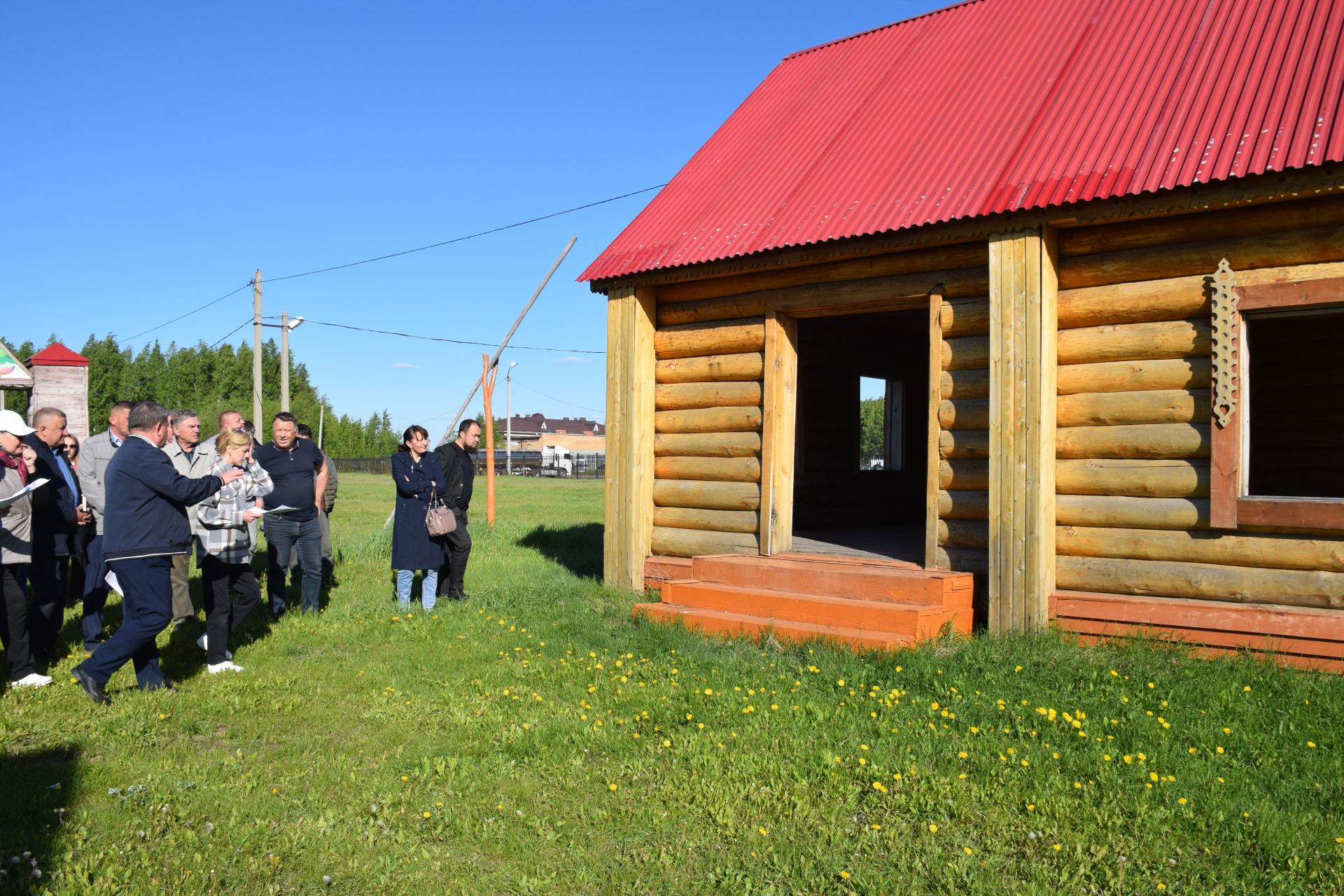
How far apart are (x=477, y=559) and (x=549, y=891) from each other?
9.53m

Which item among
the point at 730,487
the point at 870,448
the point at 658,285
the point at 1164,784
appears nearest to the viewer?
the point at 1164,784

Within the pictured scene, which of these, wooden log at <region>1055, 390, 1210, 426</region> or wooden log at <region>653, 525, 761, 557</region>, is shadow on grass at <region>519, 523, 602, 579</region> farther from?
wooden log at <region>1055, 390, 1210, 426</region>

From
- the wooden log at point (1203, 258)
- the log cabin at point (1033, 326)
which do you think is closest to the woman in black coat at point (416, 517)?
the log cabin at point (1033, 326)

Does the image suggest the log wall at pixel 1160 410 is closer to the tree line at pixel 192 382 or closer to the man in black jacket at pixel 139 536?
the man in black jacket at pixel 139 536

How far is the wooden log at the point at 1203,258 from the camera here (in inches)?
259

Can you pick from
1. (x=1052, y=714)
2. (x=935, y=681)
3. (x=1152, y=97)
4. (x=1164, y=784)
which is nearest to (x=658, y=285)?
(x=1152, y=97)

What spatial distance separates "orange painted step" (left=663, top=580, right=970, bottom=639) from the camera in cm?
723

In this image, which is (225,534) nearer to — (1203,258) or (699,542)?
(699,542)

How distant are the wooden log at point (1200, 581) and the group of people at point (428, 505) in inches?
205

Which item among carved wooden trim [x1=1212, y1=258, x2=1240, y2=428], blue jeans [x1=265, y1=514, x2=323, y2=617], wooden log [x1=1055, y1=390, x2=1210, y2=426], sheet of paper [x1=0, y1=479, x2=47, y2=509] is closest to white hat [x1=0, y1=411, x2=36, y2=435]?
sheet of paper [x1=0, y1=479, x2=47, y2=509]

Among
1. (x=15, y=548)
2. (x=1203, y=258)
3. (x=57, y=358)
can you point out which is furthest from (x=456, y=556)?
(x=57, y=358)

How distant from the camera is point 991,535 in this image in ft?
24.8

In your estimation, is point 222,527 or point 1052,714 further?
point 222,527

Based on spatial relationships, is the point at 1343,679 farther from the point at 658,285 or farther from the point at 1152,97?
the point at 658,285
